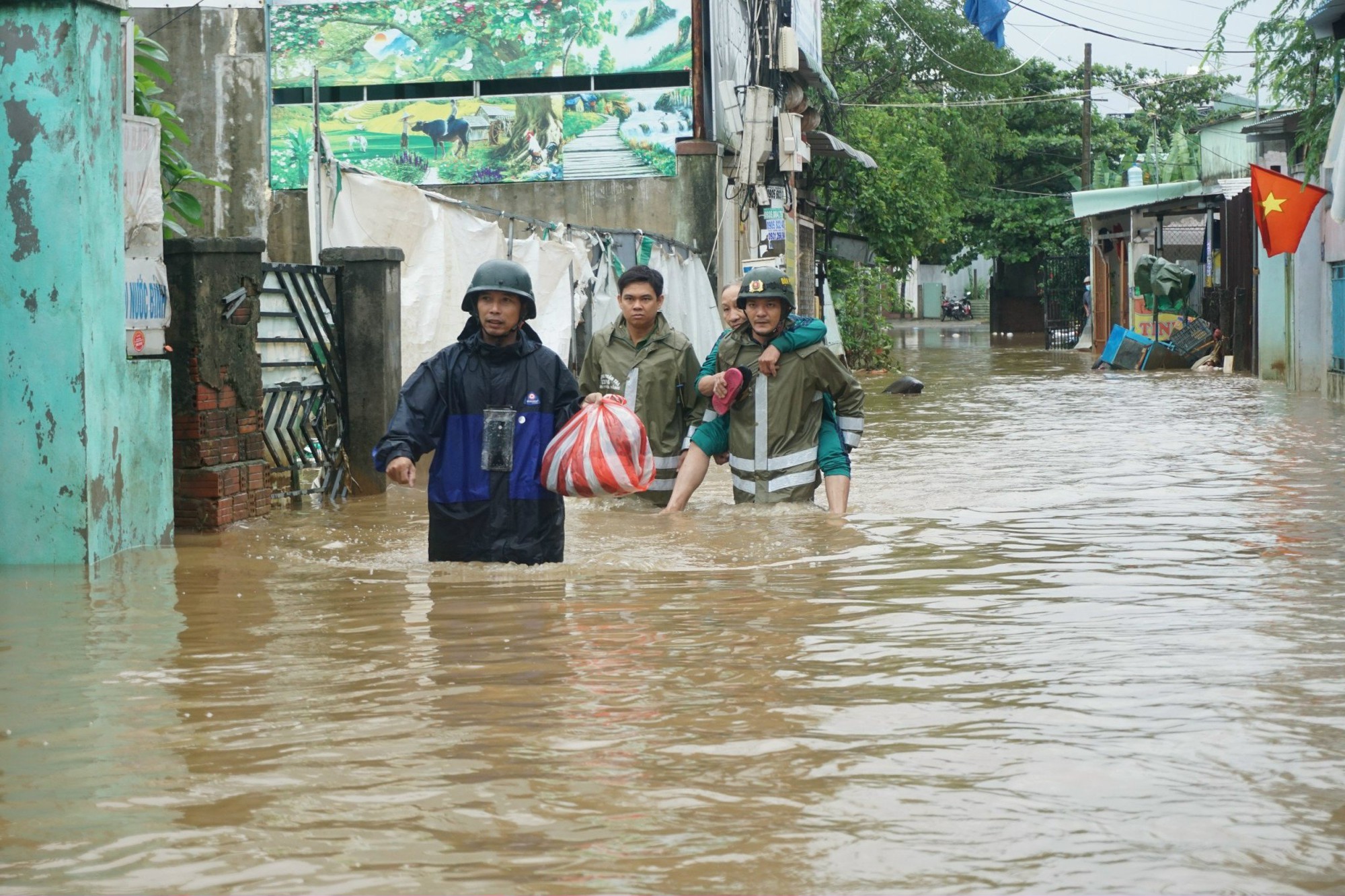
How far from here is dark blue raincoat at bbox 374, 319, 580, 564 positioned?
6.74 metres

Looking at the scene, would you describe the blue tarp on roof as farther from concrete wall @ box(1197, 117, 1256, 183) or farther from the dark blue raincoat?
the dark blue raincoat

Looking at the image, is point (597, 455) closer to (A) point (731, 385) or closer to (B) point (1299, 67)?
(A) point (731, 385)

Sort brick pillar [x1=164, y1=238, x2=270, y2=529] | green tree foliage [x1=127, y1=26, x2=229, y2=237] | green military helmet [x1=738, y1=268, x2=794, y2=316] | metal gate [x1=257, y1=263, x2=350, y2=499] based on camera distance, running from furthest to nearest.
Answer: metal gate [x1=257, y1=263, x2=350, y2=499]
green tree foliage [x1=127, y1=26, x2=229, y2=237]
brick pillar [x1=164, y1=238, x2=270, y2=529]
green military helmet [x1=738, y1=268, x2=794, y2=316]

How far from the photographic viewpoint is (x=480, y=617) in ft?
20.3

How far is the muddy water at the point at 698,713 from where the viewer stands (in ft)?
11.4

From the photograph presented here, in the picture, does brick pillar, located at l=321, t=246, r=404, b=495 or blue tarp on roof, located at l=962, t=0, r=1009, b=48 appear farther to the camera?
blue tarp on roof, located at l=962, t=0, r=1009, b=48

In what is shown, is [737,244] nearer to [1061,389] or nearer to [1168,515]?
[1061,389]

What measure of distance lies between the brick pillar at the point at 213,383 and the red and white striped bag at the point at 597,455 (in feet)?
10.3

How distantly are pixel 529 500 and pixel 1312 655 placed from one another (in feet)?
9.99

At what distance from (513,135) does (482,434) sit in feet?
46.6

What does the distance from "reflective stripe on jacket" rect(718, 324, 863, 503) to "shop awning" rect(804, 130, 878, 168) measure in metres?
20.4

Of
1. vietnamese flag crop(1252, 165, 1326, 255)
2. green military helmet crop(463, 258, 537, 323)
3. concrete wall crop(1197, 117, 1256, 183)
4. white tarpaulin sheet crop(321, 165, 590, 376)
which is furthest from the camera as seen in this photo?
concrete wall crop(1197, 117, 1256, 183)

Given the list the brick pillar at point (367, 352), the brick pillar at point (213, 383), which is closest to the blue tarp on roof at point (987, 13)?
the brick pillar at point (367, 352)

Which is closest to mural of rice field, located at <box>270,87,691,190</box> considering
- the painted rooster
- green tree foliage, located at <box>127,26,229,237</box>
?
the painted rooster
